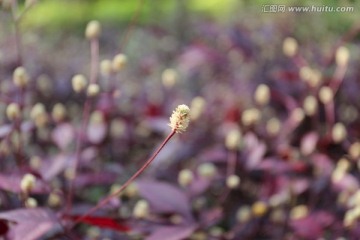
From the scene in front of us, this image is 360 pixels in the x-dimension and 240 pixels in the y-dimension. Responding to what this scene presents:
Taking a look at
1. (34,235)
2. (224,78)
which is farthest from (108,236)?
(224,78)

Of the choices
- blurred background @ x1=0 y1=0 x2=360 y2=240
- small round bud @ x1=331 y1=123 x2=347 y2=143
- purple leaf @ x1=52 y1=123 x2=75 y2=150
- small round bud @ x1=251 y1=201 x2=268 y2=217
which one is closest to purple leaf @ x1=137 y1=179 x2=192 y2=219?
blurred background @ x1=0 y1=0 x2=360 y2=240

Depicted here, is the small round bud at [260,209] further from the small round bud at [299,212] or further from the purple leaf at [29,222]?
the purple leaf at [29,222]

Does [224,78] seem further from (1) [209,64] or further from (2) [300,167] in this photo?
(2) [300,167]

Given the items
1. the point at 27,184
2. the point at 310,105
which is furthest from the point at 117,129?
the point at 27,184

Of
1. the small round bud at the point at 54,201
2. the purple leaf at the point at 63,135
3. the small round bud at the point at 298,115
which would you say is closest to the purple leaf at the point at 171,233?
Answer: the small round bud at the point at 54,201

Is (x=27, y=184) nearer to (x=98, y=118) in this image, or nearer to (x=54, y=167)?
(x=54, y=167)

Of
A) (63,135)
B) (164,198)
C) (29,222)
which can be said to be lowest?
(29,222)
